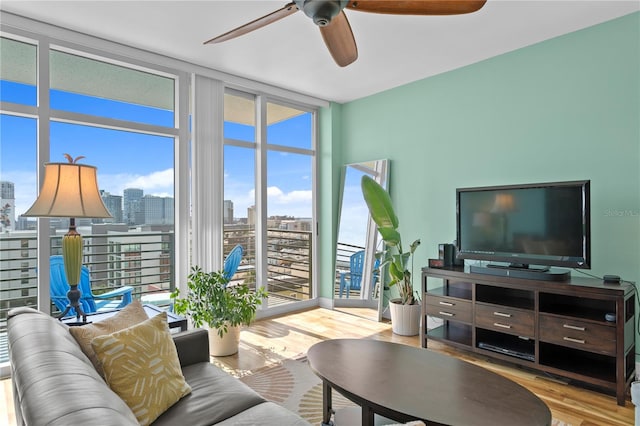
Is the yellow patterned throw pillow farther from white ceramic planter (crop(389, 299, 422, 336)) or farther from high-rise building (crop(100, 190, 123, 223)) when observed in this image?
white ceramic planter (crop(389, 299, 422, 336))

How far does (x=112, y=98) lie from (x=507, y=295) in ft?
12.5

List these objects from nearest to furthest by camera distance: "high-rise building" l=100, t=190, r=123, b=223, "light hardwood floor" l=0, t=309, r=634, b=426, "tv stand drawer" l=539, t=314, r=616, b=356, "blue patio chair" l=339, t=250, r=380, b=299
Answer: "light hardwood floor" l=0, t=309, r=634, b=426 < "tv stand drawer" l=539, t=314, r=616, b=356 < "high-rise building" l=100, t=190, r=123, b=223 < "blue patio chair" l=339, t=250, r=380, b=299

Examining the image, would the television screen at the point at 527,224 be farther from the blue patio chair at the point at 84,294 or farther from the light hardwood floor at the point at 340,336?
the blue patio chair at the point at 84,294

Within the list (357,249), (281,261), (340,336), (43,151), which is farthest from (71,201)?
(357,249)

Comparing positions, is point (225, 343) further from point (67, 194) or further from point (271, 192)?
point (271, 192)

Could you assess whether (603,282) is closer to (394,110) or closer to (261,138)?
(394,110)

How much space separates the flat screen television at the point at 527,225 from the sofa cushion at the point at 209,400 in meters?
2.21

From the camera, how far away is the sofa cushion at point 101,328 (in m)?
1.48

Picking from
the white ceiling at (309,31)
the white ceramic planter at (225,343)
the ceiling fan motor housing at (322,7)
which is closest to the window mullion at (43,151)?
the white ceiling at (309,31)

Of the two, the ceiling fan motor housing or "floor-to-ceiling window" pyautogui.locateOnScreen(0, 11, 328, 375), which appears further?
"floor-to-ceiling window" pyautogui.locateOnScreen(0, 11, 328, 375)

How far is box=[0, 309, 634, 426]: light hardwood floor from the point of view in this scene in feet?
7.55

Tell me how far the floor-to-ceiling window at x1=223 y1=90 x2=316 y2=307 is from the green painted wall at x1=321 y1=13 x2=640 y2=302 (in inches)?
34.3

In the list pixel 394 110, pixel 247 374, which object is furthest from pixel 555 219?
pixel 247 374

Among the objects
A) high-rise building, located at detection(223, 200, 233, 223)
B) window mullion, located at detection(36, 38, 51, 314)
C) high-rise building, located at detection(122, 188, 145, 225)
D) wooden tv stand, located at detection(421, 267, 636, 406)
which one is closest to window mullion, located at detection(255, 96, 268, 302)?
high-rise building, located at detection(223, 200, 233, 223)
